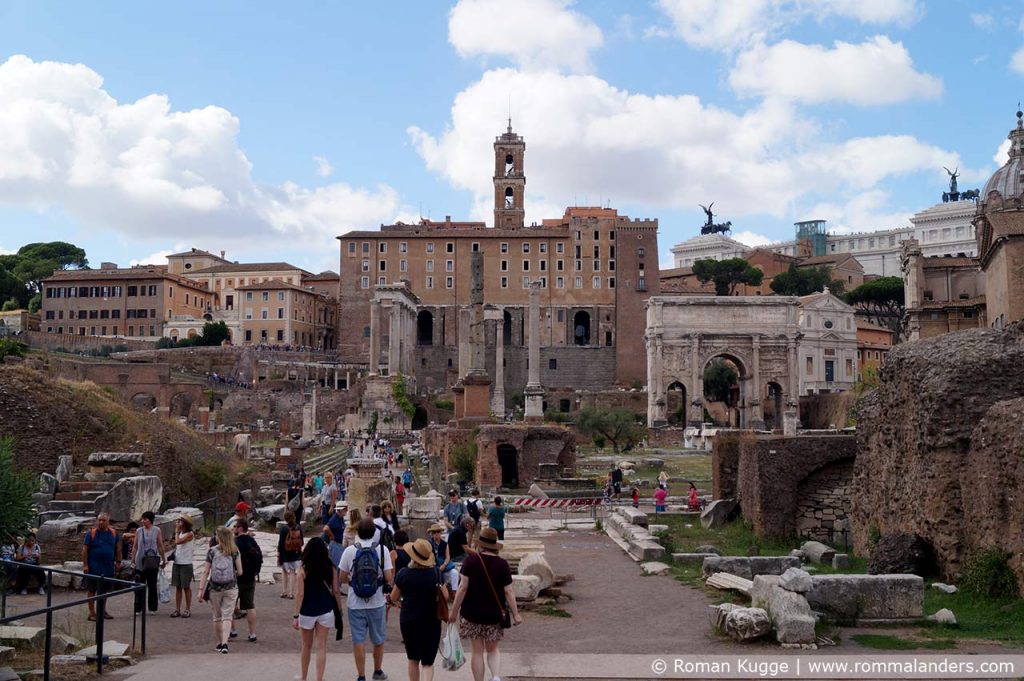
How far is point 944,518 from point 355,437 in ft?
158

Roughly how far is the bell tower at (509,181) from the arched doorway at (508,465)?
68.4m

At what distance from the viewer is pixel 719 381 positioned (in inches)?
3226

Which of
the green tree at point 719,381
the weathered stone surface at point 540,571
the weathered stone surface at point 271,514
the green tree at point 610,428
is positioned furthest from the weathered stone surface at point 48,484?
the green tree at point 719,381

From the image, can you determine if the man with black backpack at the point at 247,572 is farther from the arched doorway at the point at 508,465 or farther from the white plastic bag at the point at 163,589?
the arched doorway at the point at 508,465

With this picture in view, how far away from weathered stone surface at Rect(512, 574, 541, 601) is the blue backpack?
3.40 metres

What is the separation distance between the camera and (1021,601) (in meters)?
8.81

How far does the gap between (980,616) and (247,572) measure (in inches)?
256

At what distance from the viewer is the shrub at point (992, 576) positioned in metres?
9.16

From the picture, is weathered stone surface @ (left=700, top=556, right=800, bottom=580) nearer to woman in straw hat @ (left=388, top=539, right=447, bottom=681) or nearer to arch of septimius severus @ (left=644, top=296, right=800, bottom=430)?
woman in straw hat @ (left=388, top=539, right=447, bottom=681)

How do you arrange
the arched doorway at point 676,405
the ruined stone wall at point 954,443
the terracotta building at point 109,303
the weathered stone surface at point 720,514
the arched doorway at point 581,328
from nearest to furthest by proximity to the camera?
the ruined stone wall at point 954,443
the weathered stone surface at point 720,514
the arched doorway at point 676,405
the terracotta building at point 109,303
the arched doorway at point 581,328

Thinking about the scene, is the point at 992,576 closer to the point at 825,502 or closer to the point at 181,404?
the point at 825,502

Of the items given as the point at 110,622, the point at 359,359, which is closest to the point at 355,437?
the point at 359,359

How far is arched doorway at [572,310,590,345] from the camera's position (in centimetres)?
9225

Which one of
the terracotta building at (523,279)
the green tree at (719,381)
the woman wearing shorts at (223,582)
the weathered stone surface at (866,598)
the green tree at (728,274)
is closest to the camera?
the woman wearing shorts at (223,582)
